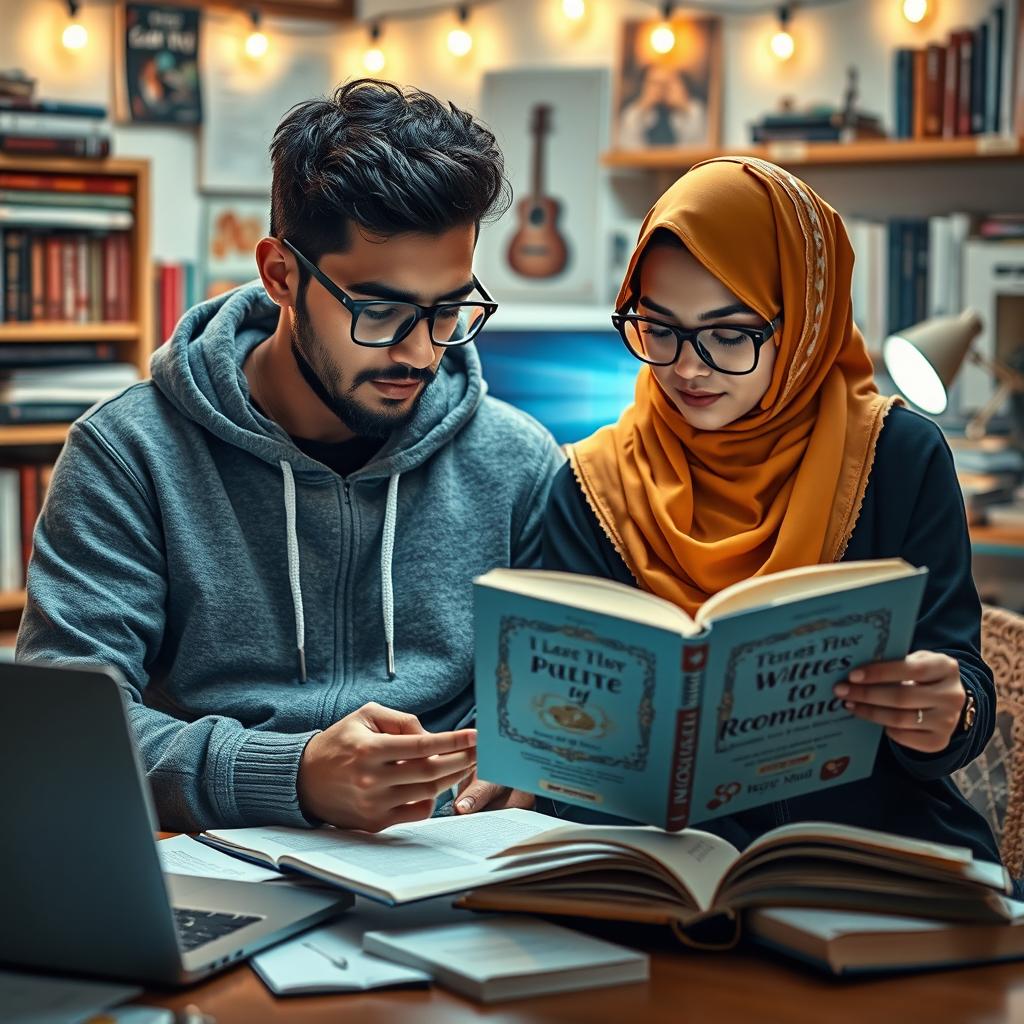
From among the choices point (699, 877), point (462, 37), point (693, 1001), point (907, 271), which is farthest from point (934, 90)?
point (693, 1001)

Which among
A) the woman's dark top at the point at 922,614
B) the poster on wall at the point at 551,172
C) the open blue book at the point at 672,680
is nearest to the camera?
the open blue book at the point at 672,680

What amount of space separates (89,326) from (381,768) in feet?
8.07

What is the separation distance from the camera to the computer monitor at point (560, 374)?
8.11 ft

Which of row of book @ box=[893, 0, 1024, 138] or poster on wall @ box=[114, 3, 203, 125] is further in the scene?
poster on wall @ box=[114, 3, 203, 125]

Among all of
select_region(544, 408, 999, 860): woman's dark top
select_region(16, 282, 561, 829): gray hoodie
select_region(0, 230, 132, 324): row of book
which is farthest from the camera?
select_region(0, 230, 132, 324): row of book

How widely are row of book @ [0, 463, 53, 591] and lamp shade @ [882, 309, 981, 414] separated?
1998 mm

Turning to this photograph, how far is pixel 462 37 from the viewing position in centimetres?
387

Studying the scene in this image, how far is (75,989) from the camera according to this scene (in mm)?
978

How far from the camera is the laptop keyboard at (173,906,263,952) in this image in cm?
103

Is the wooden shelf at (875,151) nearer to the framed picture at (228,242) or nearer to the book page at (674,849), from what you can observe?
the framed picture at (228,242)

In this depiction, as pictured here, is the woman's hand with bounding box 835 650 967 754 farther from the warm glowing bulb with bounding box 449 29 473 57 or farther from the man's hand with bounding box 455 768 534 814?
the warm glowing bulb with bounding box 449 29 473 57

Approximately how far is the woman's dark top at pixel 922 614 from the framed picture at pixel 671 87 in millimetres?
2300

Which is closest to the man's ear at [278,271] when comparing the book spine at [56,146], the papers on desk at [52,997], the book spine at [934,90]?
the papers on desk at [52,997]

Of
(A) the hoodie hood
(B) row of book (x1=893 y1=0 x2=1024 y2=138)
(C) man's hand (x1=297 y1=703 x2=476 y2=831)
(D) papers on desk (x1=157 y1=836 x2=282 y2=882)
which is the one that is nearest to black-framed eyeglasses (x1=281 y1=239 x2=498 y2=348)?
(A) the hoodie hood
